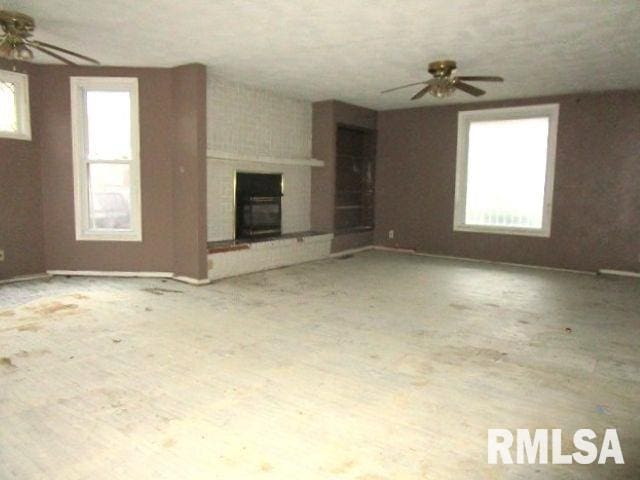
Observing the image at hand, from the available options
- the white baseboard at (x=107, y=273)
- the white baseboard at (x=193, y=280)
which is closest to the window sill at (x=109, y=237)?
Result: the white baseboard at (x=107, y=273)

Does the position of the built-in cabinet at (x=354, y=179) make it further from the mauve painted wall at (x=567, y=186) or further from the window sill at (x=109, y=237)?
the window sill at (x=109, y=237)

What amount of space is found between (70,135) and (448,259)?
236 inches

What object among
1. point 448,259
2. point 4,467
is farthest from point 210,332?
point 448,259

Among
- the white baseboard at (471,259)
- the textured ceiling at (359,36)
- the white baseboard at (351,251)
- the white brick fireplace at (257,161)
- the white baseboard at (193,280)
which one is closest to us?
the textured ceiling at (359,36)

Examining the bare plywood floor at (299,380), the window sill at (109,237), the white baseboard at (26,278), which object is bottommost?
the bare plywood floor at (299,380)

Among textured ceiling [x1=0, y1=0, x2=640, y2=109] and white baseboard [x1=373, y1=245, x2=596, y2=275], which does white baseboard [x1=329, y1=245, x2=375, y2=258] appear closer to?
white baseboard [x1=373, y1=245, x2=596, y2=275]

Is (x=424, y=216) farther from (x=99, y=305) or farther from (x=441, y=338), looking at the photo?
(x=99, y=305)

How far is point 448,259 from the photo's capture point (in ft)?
24.6

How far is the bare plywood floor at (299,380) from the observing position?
6.18ft

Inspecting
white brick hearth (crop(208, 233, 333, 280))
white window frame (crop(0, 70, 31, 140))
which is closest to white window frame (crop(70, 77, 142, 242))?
white window frame (crop(0, 70, 31, 140))

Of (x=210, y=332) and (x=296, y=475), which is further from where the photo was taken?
(x=210, y=332)

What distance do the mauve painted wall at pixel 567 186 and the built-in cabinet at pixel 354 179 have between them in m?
0.63

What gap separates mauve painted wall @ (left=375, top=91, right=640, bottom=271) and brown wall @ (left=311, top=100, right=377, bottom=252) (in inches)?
52.4

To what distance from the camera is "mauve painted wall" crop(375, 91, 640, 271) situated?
20.2ft
